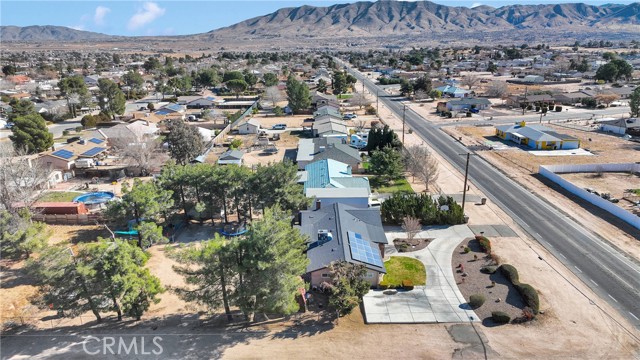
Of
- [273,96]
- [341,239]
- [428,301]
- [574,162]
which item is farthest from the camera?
[273,96]

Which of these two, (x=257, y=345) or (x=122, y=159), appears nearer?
(x=257, y=345)

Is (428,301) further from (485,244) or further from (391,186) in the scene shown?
(391,186)

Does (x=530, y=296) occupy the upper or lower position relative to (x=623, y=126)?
lower

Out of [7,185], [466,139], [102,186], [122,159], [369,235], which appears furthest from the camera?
[466,139]

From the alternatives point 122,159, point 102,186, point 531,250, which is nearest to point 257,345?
point 531,250

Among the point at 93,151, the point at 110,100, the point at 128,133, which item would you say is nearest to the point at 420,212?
the point at 93,151

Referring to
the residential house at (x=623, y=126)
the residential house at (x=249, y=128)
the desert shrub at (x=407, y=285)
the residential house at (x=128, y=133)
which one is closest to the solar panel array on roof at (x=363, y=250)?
the desert shrub at (x=407, y=285)

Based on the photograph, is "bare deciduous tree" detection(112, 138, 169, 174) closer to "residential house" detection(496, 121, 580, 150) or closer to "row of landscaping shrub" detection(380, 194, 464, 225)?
"row of landscaping shrub" detection(380, 194, 464, 225)

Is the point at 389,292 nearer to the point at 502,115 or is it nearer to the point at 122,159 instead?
the point at 122,159
